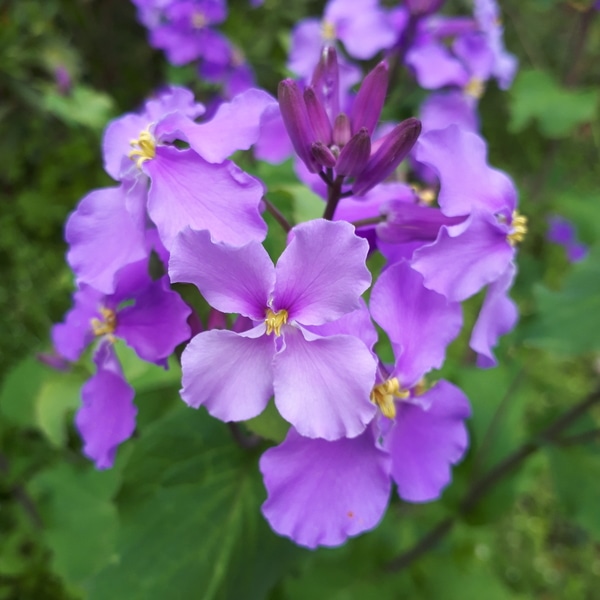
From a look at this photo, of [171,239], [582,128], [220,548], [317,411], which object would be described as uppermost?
[171,239]

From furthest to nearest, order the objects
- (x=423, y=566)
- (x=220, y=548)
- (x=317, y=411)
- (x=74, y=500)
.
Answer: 1. (x=423, y=566)
2. (x=74, y=500)
3. (x=220, y=548)
4. (x=317, y=411)

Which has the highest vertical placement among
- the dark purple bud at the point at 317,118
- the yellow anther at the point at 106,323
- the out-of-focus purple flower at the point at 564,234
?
the dark purple bud at the point at 317,118

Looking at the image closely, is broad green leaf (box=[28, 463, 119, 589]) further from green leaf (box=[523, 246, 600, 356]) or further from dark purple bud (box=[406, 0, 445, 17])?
dark purple bud (box=[406, 0, 445, 17])

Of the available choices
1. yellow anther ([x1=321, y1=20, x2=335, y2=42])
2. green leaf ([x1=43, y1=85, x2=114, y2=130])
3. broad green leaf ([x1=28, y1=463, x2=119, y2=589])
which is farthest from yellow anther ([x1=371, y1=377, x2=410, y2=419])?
green leaf ([x1=43, y1=85, x2=114, y2=130])

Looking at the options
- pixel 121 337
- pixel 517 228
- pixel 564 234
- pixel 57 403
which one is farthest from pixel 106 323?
pixel 564 234

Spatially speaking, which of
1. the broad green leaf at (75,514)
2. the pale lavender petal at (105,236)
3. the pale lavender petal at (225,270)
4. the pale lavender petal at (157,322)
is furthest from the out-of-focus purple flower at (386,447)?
the broad green leaf at (75,514)

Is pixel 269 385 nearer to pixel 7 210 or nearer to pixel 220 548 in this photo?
pixel 220 548

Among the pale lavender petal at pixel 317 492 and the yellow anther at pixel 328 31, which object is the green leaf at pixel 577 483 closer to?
the pale lavender petal at pixel 317 492

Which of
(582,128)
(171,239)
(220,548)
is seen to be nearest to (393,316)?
(171,239)
